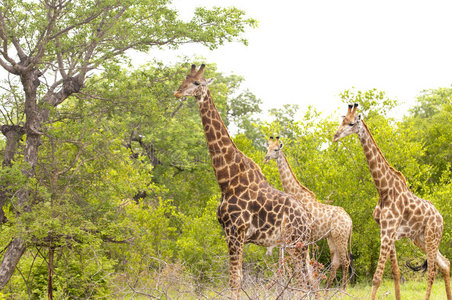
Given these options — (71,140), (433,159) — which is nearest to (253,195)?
(71,140)

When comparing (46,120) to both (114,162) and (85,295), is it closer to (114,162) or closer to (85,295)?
(114,162)

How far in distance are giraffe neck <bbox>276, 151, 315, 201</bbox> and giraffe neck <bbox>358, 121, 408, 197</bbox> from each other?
71.0 inches

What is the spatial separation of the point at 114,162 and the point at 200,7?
14.5 ft

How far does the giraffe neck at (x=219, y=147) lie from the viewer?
313 inches

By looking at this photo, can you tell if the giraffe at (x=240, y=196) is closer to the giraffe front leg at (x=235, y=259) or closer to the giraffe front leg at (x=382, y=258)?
the giraffe front leg at (x=235, y=259)

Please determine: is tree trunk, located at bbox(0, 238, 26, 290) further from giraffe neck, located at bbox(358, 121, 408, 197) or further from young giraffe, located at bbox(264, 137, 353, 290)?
giraffe neck, located at bbox(358, 121, 408, 197)

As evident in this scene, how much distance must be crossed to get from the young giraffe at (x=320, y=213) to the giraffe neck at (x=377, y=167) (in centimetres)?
179

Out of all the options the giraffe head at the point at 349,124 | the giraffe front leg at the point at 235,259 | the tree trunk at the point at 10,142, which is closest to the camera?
the giraffe front leg at the point at 235,259

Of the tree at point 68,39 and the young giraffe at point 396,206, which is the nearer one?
the young giraffe at point 396,206

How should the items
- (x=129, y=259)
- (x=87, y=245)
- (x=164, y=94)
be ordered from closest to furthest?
1. (x=87, y=245)
2. (x=164, y=94)
3. (x=129, y=259)

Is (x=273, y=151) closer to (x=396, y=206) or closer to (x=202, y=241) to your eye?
(x=396, y=206)

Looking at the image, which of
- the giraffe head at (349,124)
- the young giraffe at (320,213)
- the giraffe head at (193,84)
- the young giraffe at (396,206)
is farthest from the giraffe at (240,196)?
the young giraffe at (320,213)

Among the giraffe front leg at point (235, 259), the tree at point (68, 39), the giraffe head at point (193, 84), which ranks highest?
the tree at point (68, 39)

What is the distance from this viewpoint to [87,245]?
10.7m
